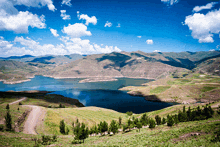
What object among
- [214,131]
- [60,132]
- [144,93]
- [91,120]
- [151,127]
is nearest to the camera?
[214,131]

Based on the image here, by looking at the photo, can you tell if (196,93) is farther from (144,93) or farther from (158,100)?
(144,93)

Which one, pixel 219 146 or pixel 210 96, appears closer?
pixel 219 146

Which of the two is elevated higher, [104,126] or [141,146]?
[141,146]

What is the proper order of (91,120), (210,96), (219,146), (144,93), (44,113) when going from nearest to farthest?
(219,146) → (44,113) → (91,120) → (210,96) → (144,93)

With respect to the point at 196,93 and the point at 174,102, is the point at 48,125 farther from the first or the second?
the point at 196,93

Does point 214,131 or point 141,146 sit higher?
point 214,131

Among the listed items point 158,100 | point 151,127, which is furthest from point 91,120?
point 158,100

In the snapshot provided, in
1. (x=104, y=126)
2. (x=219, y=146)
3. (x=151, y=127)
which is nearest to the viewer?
(x=219, y=146)

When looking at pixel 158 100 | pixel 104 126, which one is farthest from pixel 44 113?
pixel 158 100

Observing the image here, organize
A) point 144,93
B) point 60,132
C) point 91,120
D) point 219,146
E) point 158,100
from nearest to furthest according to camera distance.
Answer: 1. point 219,146
2. point 60,132
3. point 91,120
4. point 158,100
5. point 144,93
